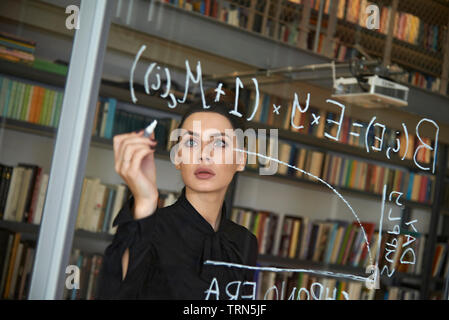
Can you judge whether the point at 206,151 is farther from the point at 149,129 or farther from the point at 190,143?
the point at 149,129

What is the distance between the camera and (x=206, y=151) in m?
1.76

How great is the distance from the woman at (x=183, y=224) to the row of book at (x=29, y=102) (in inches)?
8.5

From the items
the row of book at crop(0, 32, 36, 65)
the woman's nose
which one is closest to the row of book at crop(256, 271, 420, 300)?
the woman's nose

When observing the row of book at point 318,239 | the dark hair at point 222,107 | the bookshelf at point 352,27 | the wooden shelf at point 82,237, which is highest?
the bookshelf at point 352,27

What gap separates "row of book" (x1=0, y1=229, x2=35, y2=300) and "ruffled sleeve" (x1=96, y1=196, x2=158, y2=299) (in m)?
0.22

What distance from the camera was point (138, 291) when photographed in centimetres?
169

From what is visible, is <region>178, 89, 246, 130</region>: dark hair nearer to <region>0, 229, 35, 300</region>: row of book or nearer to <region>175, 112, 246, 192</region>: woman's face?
<region>175, 112, 246, 192</region>: woman's face

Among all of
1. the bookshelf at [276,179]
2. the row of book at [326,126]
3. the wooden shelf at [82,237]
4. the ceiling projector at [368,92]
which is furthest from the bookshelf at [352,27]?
the wooden shelf at [82,237]

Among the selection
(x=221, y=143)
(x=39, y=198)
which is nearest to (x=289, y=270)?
(x=221, y=143)

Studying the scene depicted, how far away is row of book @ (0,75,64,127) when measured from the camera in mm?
1648

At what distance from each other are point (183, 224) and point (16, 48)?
74 cm

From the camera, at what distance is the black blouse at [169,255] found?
66.0 inches

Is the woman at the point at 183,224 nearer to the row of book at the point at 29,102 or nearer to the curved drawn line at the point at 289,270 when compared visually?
the curved drawn line at the point at 289,270
